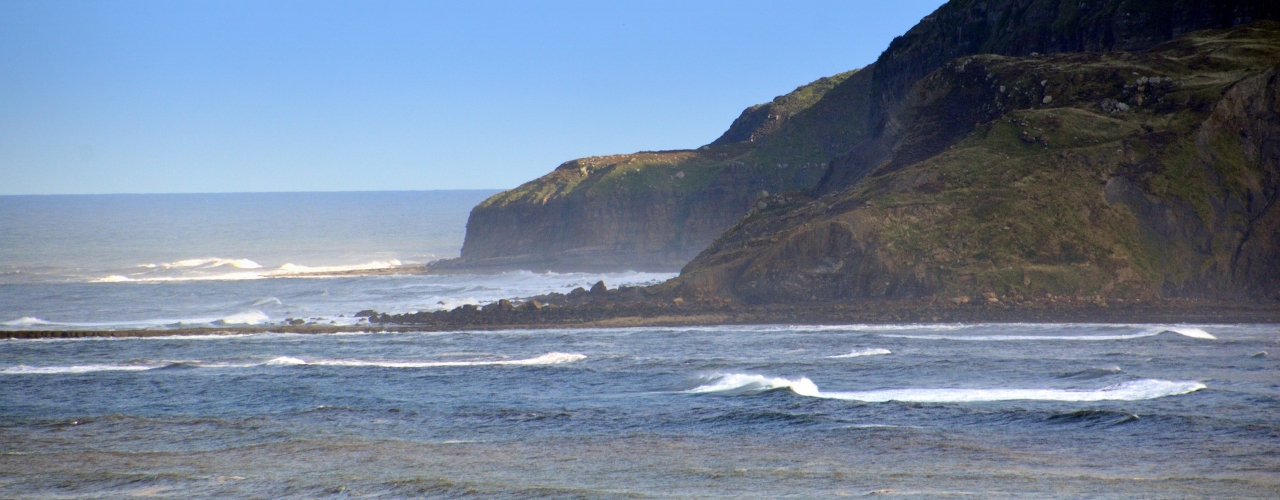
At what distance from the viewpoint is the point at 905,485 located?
710 inches

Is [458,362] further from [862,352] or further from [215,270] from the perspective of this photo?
[215,270]

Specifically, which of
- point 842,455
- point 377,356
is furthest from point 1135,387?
point 377,356

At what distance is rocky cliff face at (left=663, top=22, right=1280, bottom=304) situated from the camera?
152 ft

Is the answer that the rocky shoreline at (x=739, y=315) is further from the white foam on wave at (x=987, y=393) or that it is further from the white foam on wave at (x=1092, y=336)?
the white foam on wave at (x=987, y=393)

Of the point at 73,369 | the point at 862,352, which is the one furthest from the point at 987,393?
the point at 73,369

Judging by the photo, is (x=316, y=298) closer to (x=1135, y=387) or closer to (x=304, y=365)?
(x=304, y=365)

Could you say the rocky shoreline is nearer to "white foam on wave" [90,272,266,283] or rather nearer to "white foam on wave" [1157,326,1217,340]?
"white foam on wave" [1157,326,1217,340]

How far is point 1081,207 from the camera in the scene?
48062 millimetres

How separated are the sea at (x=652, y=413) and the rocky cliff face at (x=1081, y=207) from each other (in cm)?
547

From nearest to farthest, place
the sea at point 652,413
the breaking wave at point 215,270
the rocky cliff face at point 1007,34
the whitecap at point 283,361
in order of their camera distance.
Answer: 1. the sea at point 652,413
2. the whitecap at point 283,361
3. the rocky cliff face at point 1007,34
4. the breaking wave at point 215,270

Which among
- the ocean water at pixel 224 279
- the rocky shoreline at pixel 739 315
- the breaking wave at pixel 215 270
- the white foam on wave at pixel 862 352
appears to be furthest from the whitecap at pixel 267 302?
the white foam on wave at pixel 862 352

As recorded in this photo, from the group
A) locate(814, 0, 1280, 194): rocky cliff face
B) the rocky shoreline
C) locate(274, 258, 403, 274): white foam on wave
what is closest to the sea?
the rocky shoreline

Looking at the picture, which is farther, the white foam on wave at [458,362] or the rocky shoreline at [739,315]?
the rocky shoreline at [739,315]

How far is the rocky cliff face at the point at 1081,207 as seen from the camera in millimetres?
46281
